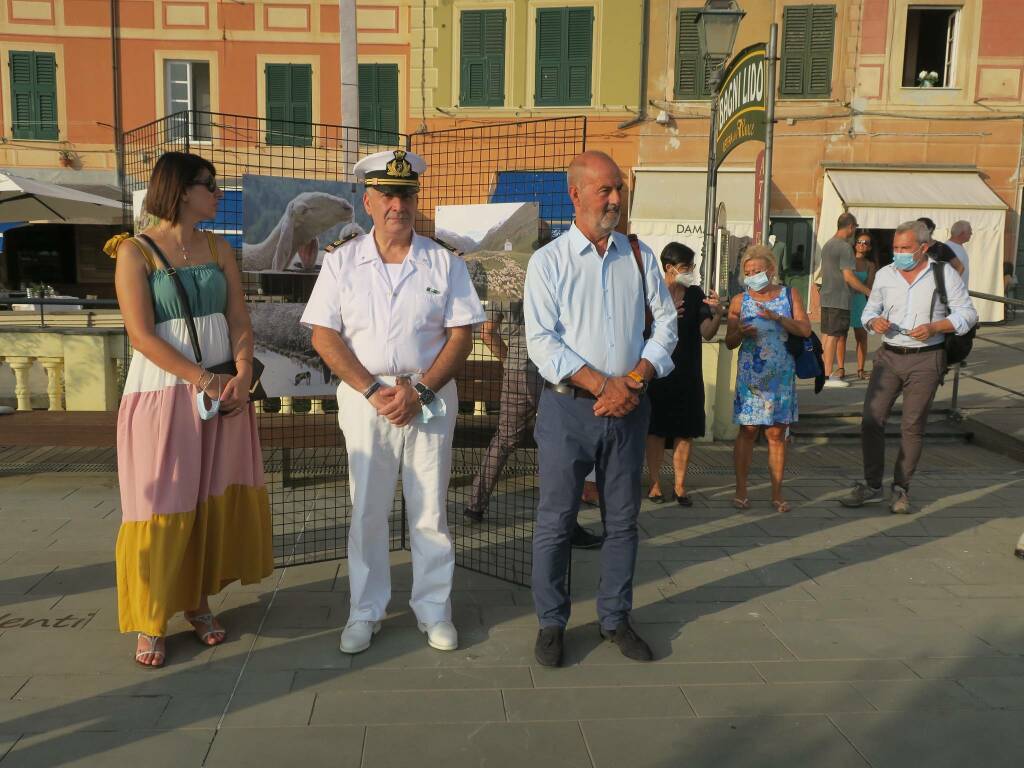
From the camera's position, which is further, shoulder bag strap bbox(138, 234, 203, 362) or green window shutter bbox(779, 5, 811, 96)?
green window shutter bbox(779, 5, 811, 96)

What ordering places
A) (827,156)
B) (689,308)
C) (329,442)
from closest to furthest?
(689,308) < (329,442) < (827,156)

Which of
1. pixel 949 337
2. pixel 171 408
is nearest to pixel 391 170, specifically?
pixel 171 408

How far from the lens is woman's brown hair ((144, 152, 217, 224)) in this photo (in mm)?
3557

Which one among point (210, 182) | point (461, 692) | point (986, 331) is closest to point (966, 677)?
point (461, 692)

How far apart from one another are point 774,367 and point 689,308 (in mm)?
682

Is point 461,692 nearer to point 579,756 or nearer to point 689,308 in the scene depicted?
point 579,756

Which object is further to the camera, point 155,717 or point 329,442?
point 329,442

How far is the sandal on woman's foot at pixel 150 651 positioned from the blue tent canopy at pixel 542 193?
276 cm

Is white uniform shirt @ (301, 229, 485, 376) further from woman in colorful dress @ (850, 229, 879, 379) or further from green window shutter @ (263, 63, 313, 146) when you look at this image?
green window shutter @ (263, 63, 313, 146)

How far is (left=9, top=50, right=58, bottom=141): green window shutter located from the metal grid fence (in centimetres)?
1609

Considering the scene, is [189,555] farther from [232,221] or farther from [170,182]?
[232,221]

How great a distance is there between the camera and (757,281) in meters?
5.66

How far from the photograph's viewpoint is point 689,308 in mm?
5617

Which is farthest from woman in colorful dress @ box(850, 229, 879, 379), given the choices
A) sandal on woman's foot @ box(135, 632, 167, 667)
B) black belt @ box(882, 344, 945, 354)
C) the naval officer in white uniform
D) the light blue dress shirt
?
sandal on woman's foot @ box(135, 632, 167, 667)
